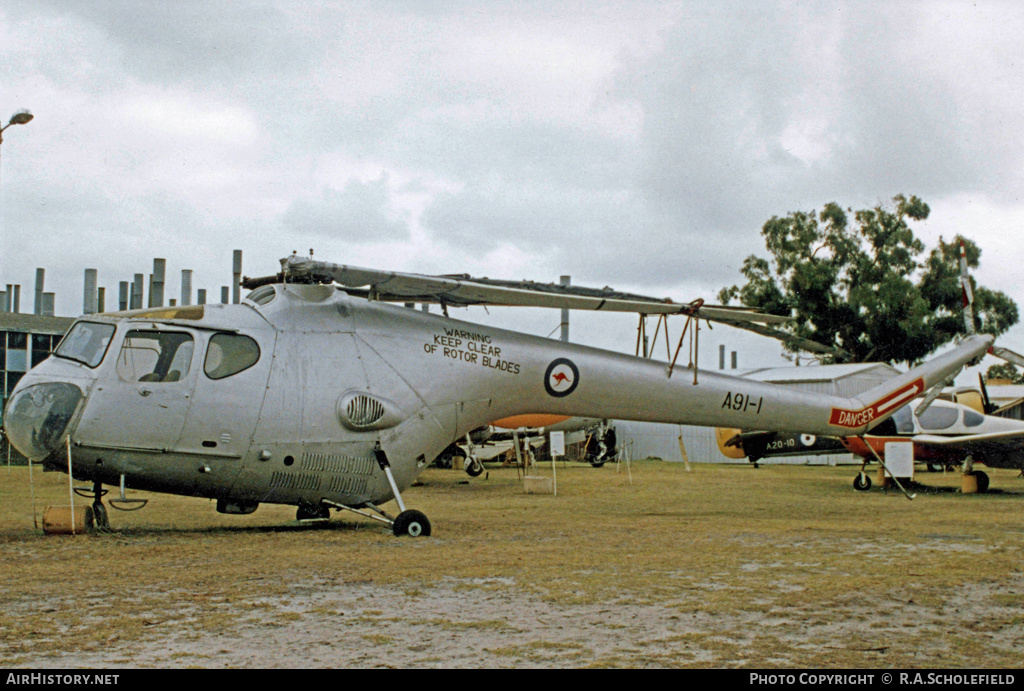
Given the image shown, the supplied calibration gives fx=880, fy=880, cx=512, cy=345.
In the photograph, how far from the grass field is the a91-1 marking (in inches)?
70.3

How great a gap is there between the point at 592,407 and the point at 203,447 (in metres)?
5.64

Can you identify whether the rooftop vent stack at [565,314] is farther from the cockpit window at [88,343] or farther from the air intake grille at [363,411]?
the cockpit window at [88,343]

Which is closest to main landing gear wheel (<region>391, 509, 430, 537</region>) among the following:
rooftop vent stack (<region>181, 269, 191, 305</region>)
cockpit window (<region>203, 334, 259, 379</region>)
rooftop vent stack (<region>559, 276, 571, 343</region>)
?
cockpit window (<region>203, 334, 259, 379</region>)

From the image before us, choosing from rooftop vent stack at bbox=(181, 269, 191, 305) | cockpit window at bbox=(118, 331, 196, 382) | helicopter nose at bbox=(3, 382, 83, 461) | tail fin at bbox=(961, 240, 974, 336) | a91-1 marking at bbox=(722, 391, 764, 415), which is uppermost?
rooftop vent stack at bbox=(181, 269, 191, 305)

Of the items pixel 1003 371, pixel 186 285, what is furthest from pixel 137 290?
pixel 1003 371

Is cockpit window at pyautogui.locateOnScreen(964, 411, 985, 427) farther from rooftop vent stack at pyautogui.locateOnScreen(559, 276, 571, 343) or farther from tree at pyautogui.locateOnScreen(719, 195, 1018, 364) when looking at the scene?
tree at pyautogui.locateOnScreen(719, 195, 1018, 364)

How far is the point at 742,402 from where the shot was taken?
46.2 ft

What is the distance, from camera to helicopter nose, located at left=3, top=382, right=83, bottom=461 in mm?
10367

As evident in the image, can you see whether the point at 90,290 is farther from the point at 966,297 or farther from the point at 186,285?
the point at 966,297

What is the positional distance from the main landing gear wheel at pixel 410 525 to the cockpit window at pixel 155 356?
325 cm

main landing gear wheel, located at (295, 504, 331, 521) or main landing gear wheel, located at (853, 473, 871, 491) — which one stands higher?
main landing gear wheel, located at (295, 504, 331, 521)

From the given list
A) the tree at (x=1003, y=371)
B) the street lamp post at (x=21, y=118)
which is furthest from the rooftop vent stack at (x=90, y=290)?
the tree at (x=1003, y=371)
